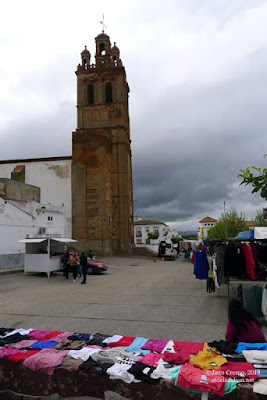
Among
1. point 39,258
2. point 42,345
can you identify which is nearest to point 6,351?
point 42,345

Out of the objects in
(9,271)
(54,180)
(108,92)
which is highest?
(108,92)

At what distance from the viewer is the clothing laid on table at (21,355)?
401 centimetres

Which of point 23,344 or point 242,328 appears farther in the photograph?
point 242,328

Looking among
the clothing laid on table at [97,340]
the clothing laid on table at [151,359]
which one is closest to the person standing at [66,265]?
the clothing laid on table at [97,340]

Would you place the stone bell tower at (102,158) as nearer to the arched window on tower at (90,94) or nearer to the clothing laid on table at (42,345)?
the arched window on tower at (90,94)

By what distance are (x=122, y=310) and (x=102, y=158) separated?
31692 millimetres

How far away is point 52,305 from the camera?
1002 centimetres

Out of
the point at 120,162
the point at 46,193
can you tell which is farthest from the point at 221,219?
the point at 46,193

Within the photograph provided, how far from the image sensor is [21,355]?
4.11 meters

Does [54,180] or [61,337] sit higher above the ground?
[54,180]

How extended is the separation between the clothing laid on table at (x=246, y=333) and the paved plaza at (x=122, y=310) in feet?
5.41

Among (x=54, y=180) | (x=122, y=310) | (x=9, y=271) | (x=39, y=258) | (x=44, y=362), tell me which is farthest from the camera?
(x=54, y=180)

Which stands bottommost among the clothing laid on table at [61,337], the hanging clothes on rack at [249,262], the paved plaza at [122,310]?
the paved plaza at [122,310]

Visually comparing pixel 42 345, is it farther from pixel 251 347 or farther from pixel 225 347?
pixel 251 347
